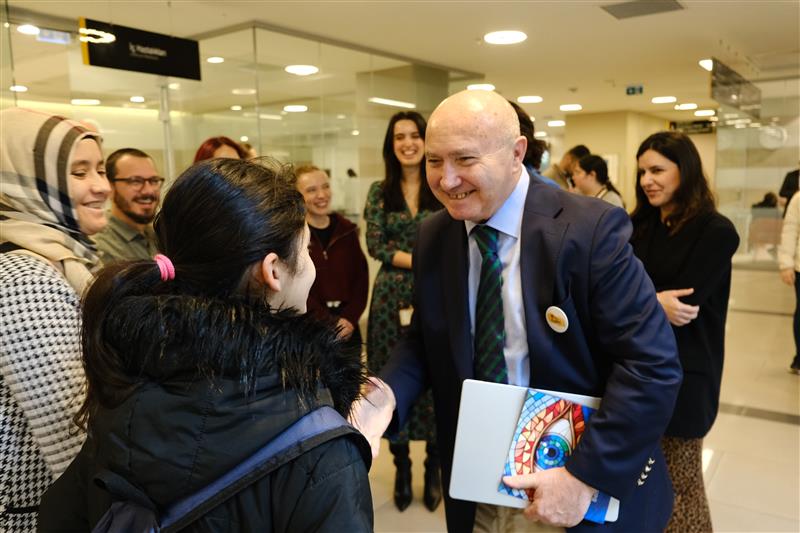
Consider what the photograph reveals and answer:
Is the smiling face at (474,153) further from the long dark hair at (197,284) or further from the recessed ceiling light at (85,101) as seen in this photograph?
the recessed ceiling light at (85,101)

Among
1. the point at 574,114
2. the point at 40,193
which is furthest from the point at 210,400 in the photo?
the point at 574,114

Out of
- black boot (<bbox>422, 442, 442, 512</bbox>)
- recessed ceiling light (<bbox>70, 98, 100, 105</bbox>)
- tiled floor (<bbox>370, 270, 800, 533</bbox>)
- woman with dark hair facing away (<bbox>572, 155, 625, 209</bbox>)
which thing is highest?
recessed ceiling light (<bbox>70, 98, 100, 105</bbox>)

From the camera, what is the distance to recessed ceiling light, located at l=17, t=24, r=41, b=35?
3.75 m

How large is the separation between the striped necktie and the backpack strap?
0.67m

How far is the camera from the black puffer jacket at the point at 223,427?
0.76m

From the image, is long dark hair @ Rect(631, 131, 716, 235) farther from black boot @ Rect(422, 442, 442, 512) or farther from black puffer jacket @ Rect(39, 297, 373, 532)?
black puffer jacket @ Rect(39, 297, 373, 532)

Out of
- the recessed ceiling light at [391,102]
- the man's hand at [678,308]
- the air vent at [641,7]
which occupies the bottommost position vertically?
the man's hand at [678,308]

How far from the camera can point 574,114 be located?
12211mm

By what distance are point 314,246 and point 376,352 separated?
2.06ft

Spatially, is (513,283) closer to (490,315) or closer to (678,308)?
(490,315)

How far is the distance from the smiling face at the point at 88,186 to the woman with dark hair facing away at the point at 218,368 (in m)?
0.71

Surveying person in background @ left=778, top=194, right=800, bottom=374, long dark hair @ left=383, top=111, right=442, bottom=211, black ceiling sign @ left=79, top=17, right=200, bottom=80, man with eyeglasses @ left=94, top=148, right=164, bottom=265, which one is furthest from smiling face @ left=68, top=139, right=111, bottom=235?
person in background @ left=778, top=194, right=800, bottom=374

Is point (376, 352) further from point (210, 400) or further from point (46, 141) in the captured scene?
point (210, 400)

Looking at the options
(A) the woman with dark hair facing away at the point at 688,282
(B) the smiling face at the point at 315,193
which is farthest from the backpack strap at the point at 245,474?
(B) the smiling face at the point at 315,193
